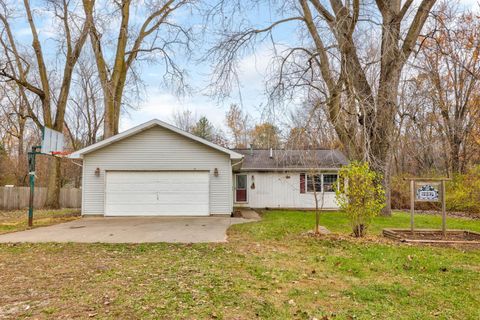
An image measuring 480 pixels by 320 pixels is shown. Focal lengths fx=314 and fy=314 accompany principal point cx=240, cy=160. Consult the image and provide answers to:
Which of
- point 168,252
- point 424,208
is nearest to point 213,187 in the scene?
point 168,252

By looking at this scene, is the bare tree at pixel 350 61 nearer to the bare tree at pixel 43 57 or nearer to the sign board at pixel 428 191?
the sign board at pixel 428 191

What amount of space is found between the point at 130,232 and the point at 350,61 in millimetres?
8209

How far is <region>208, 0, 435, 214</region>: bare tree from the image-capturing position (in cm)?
869

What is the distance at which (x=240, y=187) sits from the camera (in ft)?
57.7

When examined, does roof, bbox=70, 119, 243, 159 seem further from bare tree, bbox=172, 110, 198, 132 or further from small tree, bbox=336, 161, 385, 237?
bare tree, bbox=172, 110, 198, 132

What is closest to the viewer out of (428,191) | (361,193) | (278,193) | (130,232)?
(361,193)

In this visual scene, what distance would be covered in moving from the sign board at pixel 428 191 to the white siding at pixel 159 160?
7050mm

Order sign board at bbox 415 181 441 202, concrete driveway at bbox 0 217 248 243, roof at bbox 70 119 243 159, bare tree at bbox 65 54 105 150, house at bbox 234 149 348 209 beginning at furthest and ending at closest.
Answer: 1. bare tree at bbox 65 54 105 150
2. house at bbox 234 149 348 209
3. roof at bbox 70 119 243 159
4. sign board at bbox 415 181 441 202
5. concrete driveway at bbox 0 217 248 243

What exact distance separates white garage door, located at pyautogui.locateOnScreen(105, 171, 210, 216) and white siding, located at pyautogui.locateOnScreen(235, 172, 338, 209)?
465cm

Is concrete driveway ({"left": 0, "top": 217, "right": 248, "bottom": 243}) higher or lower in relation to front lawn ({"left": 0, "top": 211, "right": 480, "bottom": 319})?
lower

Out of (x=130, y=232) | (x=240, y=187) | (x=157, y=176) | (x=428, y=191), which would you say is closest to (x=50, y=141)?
(x=157, y=176)

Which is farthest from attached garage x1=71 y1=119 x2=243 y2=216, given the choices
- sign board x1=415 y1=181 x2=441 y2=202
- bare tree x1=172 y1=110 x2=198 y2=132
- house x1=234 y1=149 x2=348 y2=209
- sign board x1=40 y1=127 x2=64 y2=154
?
bare tree x1=172 y1=110 x2=198 y2=132

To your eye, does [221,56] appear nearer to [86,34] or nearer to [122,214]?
[122,214]

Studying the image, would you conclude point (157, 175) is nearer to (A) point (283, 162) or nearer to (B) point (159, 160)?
(B) point (159, 160)
